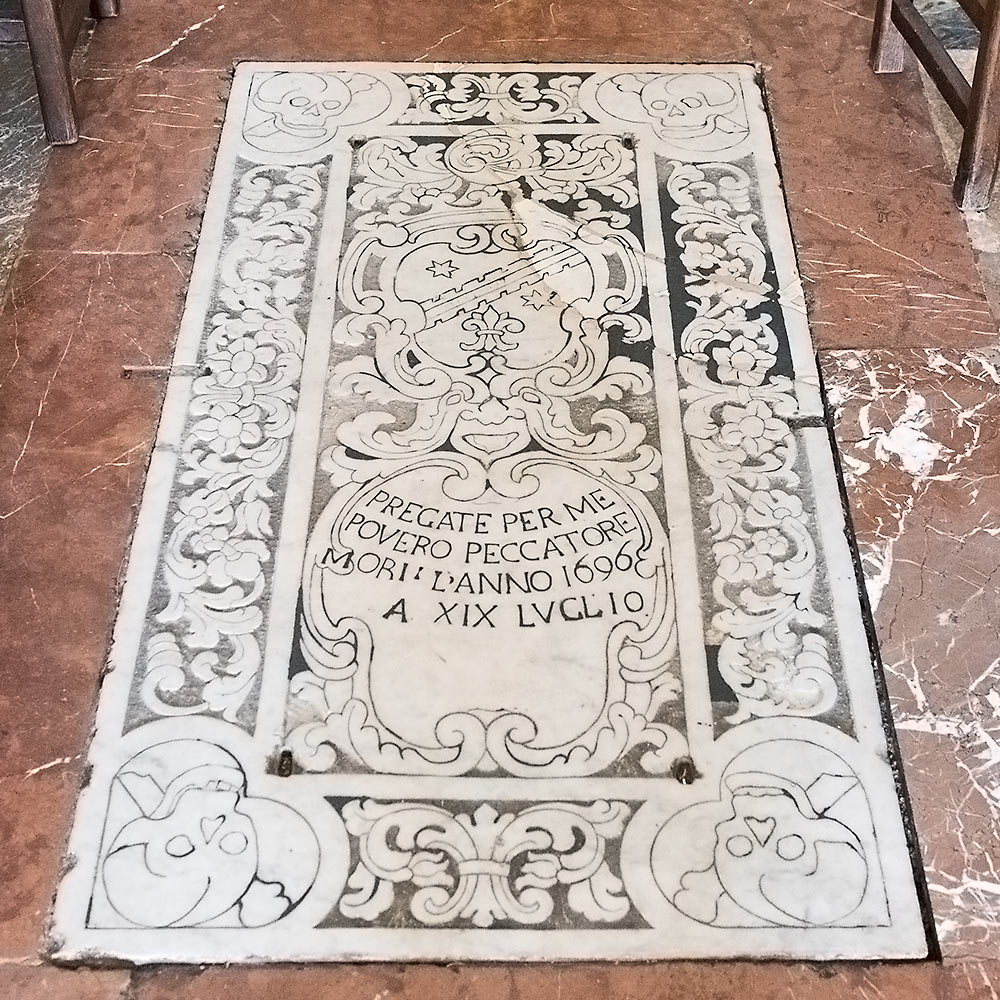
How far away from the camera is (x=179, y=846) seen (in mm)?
1384

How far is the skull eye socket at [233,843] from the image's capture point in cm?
138

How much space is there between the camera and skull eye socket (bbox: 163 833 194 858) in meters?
1.38

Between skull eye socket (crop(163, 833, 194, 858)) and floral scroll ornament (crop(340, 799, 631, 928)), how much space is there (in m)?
0.17

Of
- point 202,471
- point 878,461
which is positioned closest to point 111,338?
point 202,471

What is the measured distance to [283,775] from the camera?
144 cm

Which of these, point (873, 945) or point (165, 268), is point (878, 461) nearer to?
point (873, 945)

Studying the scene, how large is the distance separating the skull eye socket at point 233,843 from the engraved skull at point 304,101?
1326 mm

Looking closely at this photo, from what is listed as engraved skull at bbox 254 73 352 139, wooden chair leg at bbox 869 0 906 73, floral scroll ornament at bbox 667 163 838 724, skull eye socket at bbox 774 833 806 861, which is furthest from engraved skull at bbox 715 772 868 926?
wooden chair leg at bbox 869 0 906 73

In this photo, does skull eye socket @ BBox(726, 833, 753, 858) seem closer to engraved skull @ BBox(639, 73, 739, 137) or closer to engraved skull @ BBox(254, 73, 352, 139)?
engraved skull @ BBox(639, 73, 739, 137)

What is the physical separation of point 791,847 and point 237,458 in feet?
2.96

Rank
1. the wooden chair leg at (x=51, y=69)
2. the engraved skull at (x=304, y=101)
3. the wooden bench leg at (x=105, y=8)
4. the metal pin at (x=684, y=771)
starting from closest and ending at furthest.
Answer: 1. the metal pin at (x=684, y=771)
2. the wooden chair leg at (x=51, y=69)
3. the engraved skull at (x=304, y=101)
4. the wooden bench leg at (x=105, y=8)

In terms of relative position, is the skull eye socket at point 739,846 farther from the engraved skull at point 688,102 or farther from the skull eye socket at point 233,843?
the engraved skull at point 688,102

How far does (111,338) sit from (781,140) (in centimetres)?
122

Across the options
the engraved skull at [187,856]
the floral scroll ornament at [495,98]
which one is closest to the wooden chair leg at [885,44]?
the floral scroll ornament at [495,98]
